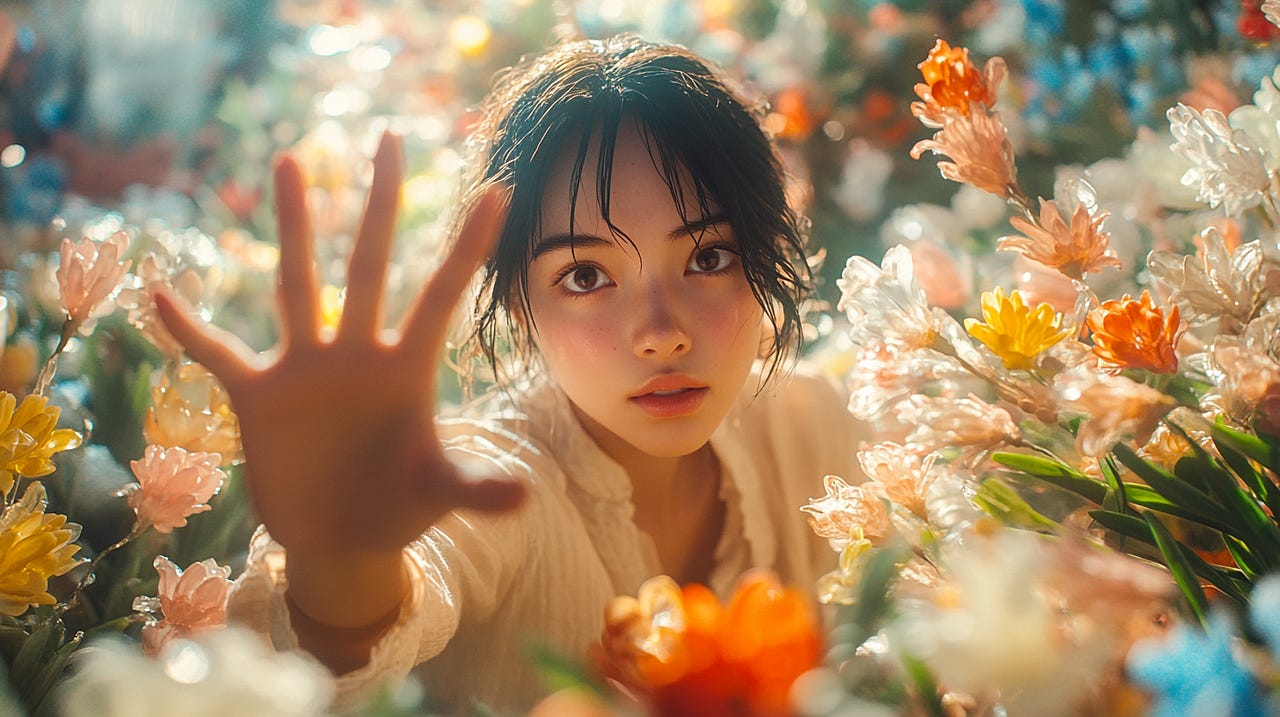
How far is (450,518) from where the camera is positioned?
61 centimetres

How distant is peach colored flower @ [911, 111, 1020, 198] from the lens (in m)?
0.52

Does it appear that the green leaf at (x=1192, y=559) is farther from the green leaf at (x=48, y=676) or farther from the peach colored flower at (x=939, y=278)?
the green leaf at (x=48, y=676)

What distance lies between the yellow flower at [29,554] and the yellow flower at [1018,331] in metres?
0.47

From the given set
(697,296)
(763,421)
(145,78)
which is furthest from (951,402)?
(145,78)

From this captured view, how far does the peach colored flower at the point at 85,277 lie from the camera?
55cm

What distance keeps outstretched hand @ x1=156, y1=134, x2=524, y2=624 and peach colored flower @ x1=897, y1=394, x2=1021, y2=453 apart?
216 millimetres

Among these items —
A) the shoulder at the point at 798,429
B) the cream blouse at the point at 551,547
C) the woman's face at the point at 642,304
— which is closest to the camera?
the cream blouse at the point at 551,547

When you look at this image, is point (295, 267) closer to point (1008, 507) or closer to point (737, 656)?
point (737, 656)

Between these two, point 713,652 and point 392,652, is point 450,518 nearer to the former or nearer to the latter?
point 392,652

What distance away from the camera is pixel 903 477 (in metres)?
0.52

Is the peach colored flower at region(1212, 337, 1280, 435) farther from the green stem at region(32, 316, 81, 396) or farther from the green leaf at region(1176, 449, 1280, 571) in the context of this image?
the green stem at region(32, 316, 81, 396)

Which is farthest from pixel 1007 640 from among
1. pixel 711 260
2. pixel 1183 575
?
pixel 711 260

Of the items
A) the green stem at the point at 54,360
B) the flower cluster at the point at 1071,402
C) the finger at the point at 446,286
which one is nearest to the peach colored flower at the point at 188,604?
the green stem at the point at 54,360

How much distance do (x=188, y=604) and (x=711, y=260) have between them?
1.19ft
